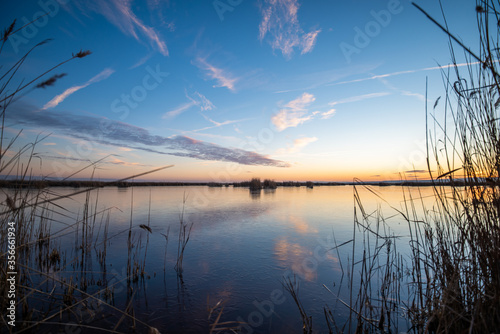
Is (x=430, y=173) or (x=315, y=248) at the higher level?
(x=430, y=173)

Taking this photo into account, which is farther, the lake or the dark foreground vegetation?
the lake

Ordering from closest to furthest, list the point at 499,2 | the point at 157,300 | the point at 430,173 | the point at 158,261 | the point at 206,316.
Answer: the point at 499,2 → the point at 430,173 → the point at 206,316 → the point at 157,300 → the point at 158,261

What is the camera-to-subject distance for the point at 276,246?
6816 mm

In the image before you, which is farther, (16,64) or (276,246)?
(276,246)

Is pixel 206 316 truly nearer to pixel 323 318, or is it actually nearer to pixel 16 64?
pixel 323 318

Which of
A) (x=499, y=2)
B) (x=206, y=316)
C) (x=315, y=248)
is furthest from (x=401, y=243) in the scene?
(x=499, y=2)

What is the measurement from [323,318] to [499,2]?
158 inches

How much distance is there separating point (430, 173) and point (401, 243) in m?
5.24

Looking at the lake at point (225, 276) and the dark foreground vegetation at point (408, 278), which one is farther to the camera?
the lake at point (225, 276)

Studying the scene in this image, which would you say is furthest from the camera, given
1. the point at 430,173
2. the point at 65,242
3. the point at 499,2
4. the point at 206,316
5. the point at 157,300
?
the point at 65,242

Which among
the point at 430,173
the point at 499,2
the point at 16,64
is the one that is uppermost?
the point at 499,2

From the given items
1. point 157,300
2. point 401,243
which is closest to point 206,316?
point 157,300

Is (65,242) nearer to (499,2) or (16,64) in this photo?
(16,64)

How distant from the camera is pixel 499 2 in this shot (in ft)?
6.19
